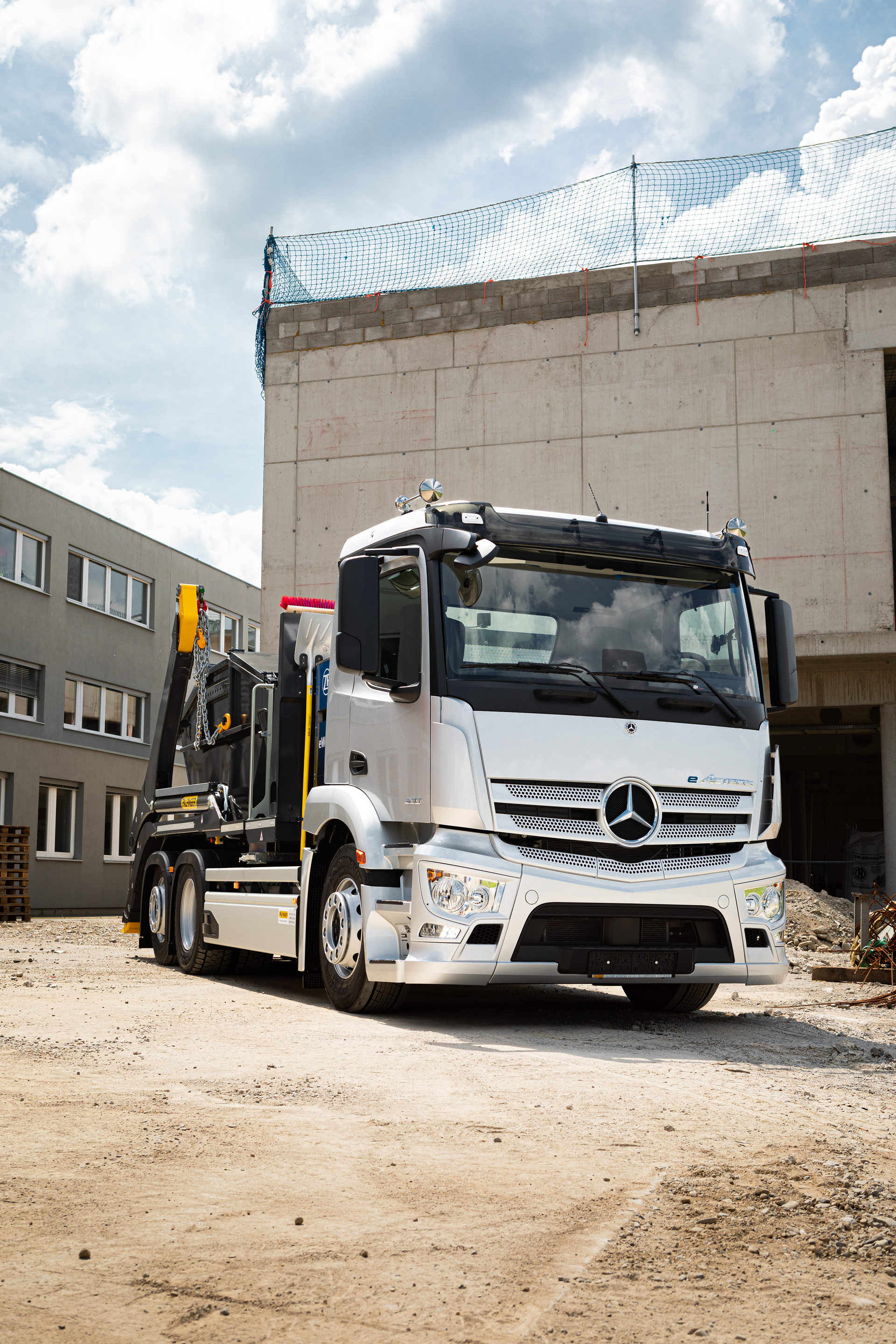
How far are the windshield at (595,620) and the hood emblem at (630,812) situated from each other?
0.65 metres

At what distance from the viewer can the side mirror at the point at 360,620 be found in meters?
7.57

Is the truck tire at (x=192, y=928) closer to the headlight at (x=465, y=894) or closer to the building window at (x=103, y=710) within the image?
the headlight at (x=465, y=894)

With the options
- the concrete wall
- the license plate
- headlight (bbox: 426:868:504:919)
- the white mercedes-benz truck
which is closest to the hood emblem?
the white mercedes-benz truck

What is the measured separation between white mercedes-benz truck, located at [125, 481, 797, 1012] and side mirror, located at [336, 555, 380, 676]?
0.05ft

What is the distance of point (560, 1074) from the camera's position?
6.00 meters

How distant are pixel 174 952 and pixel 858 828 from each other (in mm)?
15839

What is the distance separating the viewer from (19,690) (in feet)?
101

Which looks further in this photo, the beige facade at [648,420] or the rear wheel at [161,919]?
the beige facade at [648,420]

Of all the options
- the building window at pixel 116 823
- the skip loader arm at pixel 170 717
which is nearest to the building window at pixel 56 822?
the building window at pixel 116 823

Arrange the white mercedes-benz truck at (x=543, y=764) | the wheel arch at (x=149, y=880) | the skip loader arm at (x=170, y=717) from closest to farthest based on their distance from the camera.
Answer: the white mercedes-benz truck at (x=543, y=764) < the wheel arch at (x=149, y=880) < the skip loader arm at (x=170, y=717)

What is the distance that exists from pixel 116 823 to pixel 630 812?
89.2 ft

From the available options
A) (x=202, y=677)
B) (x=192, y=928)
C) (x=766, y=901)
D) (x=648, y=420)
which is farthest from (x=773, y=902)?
(x=648, y=420)

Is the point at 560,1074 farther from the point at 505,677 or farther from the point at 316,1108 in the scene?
the point at 505,677

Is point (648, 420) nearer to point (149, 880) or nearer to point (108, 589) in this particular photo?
point (149, 880)
